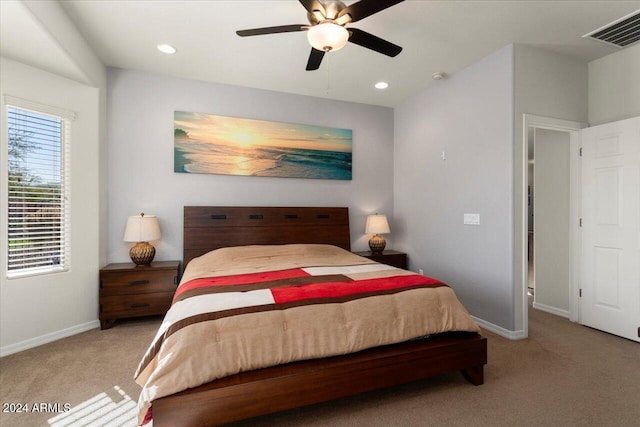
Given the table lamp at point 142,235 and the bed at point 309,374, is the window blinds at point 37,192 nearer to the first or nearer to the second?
the table lamp at point 142,235

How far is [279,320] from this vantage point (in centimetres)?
171

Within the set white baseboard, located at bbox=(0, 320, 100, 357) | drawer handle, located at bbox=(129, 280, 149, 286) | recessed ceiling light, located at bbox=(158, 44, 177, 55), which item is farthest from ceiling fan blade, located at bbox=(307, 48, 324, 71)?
white baseboard, located at bbox=(0, 320, 100, 357)

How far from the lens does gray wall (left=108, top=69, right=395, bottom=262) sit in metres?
3.43

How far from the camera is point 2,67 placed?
2541 millimetres

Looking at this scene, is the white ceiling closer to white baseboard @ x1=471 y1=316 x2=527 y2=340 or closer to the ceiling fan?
the ceiling fan

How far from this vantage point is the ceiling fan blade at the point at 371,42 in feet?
6.95

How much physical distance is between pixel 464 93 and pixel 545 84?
0.73 metres

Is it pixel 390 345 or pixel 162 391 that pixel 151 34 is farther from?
pixel 390 345

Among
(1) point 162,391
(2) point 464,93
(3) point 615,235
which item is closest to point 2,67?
(1) point 162,391

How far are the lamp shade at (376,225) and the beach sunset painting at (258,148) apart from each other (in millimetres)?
697

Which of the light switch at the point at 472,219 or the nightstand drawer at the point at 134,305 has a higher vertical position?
the light switch at the point at 472,219

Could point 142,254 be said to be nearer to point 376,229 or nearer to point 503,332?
point 376,229

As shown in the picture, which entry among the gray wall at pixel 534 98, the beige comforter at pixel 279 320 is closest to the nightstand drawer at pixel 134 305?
the beige comforter at pixel 279 320

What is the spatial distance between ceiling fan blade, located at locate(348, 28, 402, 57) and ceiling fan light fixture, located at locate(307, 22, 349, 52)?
0.19 meters
